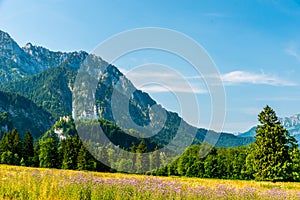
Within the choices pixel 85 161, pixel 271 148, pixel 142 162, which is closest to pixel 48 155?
pixel 85 161

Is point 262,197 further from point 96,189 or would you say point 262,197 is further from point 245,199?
point 96,189

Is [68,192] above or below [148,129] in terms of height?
below

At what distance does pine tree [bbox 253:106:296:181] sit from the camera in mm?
48781

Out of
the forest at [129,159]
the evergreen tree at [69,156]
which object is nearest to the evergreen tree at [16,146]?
the forest at [129,159]

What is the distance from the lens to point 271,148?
49.5m

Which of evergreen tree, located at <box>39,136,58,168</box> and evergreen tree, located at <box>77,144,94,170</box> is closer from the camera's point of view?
evergreen tree, located at <box>77,144,94,170</box>

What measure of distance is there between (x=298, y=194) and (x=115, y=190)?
6.88m

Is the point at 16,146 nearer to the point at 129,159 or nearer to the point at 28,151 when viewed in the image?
the point at 28,151

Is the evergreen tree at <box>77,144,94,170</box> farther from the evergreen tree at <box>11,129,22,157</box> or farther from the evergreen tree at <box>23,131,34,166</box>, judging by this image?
the evergreen tree at <box>11,129,22,157</box>

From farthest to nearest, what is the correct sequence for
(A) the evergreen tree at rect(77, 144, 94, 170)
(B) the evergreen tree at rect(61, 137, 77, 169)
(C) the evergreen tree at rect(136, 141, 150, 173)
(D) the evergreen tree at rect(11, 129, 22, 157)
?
(D) the evergreen tree at rect(11, 129, 22, 157), (C) the evergreen tree at rect(136, 141, 150, 173), (B) the evergreen tree at rect(61, 137, 77, 169), (A) the evergreen tree at rect(77, 144, 94, 170)

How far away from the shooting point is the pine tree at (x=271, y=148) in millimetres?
48781

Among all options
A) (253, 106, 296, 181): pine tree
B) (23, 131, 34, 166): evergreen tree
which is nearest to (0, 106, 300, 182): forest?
(23, 131, 34, 166): evergreen tree

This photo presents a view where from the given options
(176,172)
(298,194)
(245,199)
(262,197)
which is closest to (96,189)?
(245,199)

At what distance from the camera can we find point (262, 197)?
12.3 m
